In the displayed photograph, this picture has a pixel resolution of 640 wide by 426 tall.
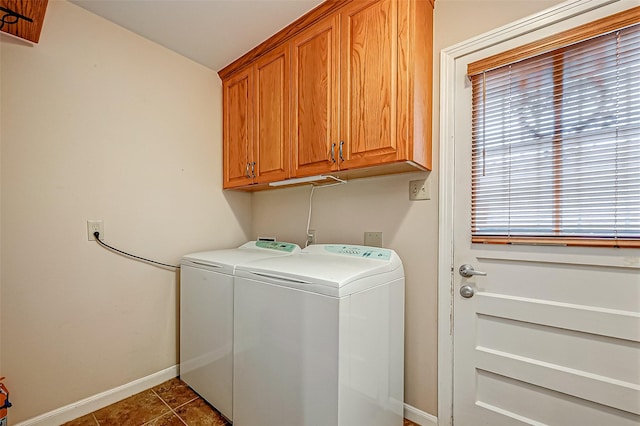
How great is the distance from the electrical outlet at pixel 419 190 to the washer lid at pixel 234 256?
0.84 metres

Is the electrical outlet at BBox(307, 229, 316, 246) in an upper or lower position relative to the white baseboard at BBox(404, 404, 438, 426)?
upper

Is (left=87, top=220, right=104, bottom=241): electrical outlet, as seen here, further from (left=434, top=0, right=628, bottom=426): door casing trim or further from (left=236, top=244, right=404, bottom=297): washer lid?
(left=434, top=0, right=628, bottom=426): door casing trim

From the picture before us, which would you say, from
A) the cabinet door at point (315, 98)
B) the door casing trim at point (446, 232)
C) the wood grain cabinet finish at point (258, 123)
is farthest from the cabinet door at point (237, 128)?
the door casing trim at point (446, 232)

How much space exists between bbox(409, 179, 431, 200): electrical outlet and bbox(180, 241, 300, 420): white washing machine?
853 millimetres

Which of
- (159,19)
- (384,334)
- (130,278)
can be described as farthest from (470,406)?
(159,19)

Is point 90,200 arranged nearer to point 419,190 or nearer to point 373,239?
point 373,239

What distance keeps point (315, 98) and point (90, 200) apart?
1.47 meters

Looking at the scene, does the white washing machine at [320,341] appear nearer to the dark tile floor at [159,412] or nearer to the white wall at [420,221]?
the white wall at [420,221]

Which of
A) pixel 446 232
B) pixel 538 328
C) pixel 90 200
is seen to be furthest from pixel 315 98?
pixel 538 328

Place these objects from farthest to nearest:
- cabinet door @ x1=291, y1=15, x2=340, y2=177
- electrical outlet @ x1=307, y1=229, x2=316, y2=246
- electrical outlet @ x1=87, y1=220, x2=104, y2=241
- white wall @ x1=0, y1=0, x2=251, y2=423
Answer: electrical outlet @ x1=307, y1=229, x2=316, y2=246, electrical outlet @ x1=87, y1=220, x2=104, y2=241, cabinet door @ x1=291, y1=15, x2=340, y2=177, white wall @ x1=0, y1=0, x2=251, y2=423

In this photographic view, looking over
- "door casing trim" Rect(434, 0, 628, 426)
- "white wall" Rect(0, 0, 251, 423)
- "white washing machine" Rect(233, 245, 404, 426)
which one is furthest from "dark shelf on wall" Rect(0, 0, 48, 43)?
"door casing trim" Rect(434, 0, 628, 426)

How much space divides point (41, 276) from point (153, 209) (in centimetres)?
66

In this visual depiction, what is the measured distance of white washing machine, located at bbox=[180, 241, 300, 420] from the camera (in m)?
1.55

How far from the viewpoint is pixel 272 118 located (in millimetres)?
1871
